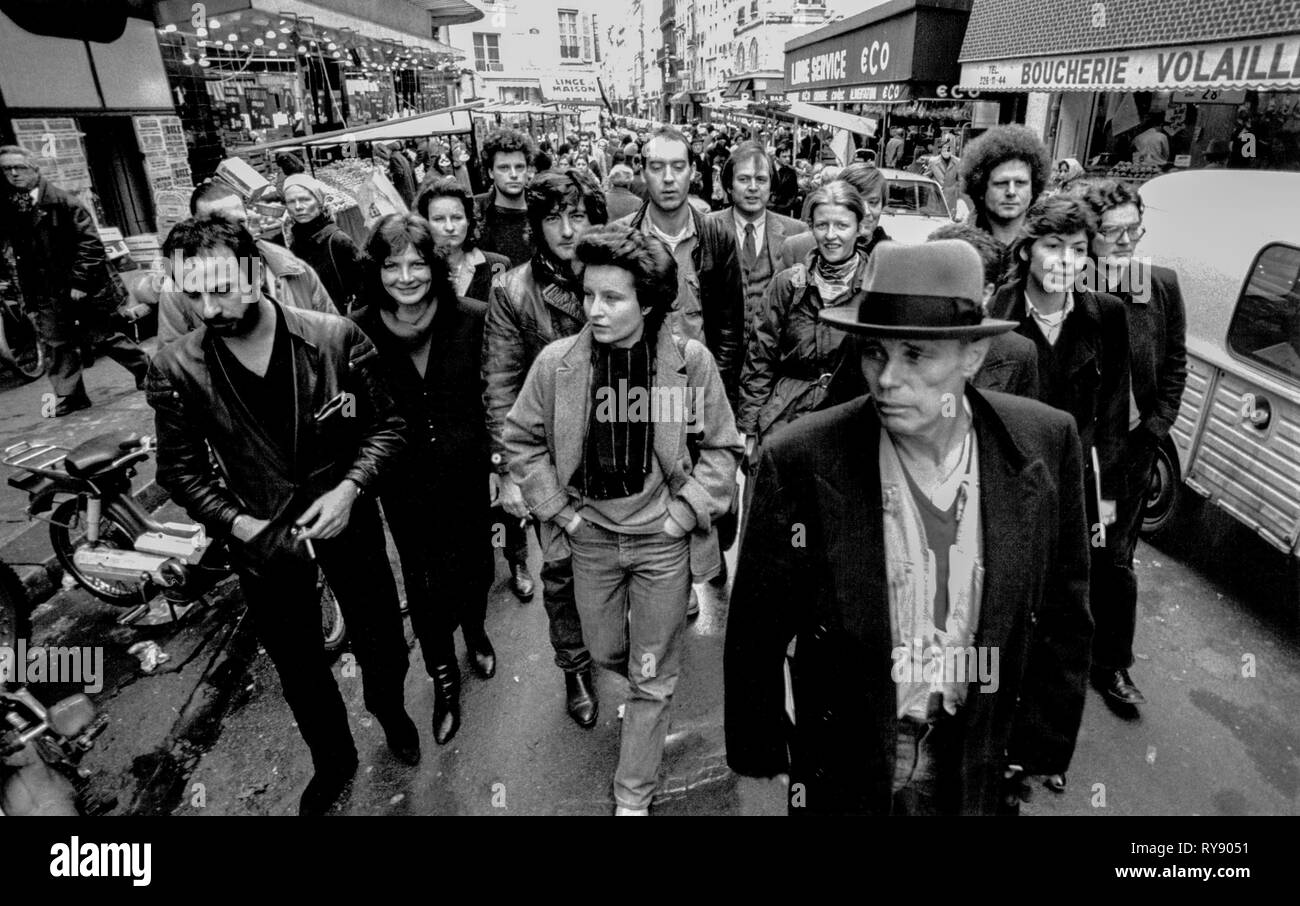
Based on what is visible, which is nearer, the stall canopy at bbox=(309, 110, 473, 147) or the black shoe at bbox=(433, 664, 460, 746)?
the black shoe at bbox=(433, 664, 460, 746)

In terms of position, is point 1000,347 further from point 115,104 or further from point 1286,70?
point 115,104

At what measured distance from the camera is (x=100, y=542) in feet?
13.9

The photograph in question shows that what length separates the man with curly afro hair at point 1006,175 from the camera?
4.13 meters

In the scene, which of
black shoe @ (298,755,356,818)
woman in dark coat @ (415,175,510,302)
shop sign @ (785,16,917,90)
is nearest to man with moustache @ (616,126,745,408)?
woman in dark coat @ (415,175,510,302)

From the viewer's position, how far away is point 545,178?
3631 millimetres

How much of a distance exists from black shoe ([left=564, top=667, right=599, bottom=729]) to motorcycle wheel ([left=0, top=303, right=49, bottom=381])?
6.88m

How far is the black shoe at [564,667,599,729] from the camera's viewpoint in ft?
11.4

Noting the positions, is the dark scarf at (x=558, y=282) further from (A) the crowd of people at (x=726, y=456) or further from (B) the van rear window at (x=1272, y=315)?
(B) the van rear window at (x=1272, y=315)

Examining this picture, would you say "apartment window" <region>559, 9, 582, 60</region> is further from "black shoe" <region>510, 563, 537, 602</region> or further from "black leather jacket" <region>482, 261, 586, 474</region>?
"black leather jacket" <region>482, 261, 586, 474</region>

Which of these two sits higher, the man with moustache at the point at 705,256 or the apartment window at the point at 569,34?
the apartment window at the point at 569,34

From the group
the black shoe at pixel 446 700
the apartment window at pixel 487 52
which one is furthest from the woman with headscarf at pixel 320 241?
the apartment window at pixel 487 52

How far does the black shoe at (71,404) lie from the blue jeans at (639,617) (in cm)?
620

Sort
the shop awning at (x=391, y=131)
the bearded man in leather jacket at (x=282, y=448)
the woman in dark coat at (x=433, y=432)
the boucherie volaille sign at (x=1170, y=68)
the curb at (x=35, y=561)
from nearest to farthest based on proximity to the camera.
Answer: the bearded man in leather jacket at (x=282, y=448)
the woman in dark coat at (x=433, y=432)
the curb at (x=35, y=561)
the boucherie volaille sign at (x=1170, y=68)
the shop awning at (x=391, y=131)

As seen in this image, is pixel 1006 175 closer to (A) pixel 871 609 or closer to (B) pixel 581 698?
(A) pixel 871 609
